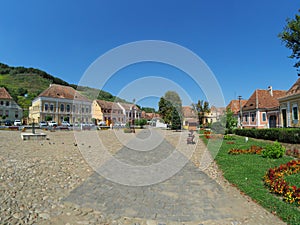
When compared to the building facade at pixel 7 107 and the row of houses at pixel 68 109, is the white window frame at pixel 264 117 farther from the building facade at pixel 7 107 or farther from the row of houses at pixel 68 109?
the building facade at pixel 7 107

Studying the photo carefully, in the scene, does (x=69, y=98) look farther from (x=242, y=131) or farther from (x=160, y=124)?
(x=242, y=131)

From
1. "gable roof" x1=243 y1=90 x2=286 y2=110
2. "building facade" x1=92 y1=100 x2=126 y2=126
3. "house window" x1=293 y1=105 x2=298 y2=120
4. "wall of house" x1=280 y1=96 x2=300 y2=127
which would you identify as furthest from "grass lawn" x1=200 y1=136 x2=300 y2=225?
"building facade" x1=92 y1=100 x2=126 y2=126

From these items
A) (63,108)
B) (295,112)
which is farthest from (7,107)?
(295,112)

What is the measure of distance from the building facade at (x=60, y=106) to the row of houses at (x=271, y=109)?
135ft

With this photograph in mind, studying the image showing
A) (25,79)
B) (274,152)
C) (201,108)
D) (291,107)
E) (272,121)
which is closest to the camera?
(274,152)

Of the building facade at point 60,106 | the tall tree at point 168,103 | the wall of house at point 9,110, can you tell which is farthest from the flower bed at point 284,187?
the wall of house at point 9,110

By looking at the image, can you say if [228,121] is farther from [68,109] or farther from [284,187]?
[68,109]

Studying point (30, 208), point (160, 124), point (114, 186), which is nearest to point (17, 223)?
point (30, 208)

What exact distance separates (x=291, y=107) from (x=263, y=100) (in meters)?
10.6

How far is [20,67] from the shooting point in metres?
146

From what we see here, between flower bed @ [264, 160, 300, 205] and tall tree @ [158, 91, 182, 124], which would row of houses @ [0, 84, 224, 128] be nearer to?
tall tree @ [158, 91, 182, 124]

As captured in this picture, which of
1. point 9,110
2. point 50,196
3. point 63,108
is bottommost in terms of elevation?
point 50,196

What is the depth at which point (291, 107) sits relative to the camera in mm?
23875

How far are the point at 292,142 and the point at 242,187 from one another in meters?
10.8
